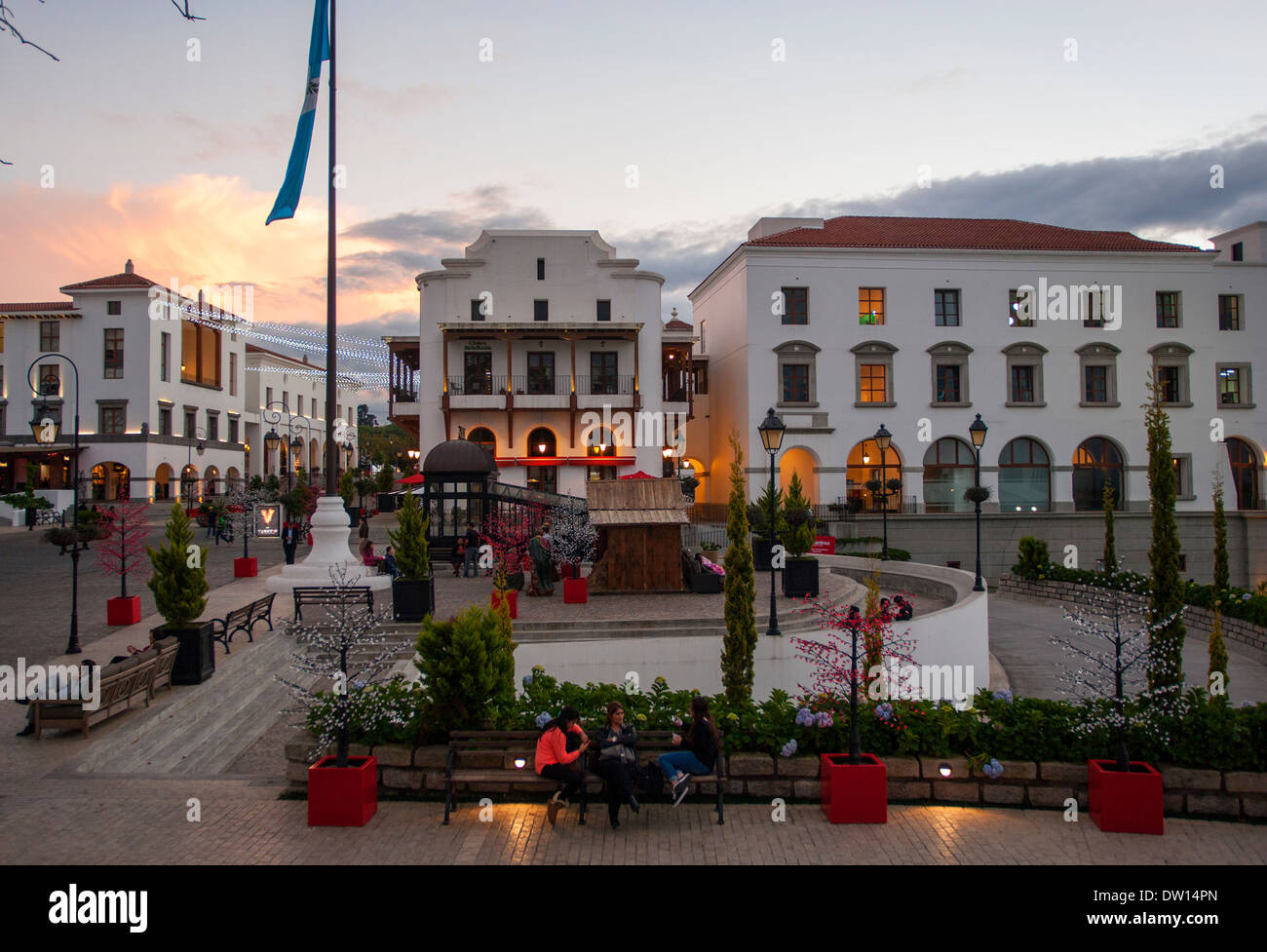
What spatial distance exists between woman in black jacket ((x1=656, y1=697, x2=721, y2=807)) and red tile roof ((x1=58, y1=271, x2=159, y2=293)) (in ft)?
182

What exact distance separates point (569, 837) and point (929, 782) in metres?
3.79

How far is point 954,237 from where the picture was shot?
4153cm

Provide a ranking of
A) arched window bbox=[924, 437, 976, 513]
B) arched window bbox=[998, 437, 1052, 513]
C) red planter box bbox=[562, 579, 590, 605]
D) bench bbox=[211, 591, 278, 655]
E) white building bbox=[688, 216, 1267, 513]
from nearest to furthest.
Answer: bench bbox=[211, 591, 278, 655] < red planter box bbox=[562, 579, 590, 605] < white building bbox=[688, 216, 1267, 513] < arched window bbox=[924, 437, 976, 513] < arched window bbox=[998, 437, 1052, 513]

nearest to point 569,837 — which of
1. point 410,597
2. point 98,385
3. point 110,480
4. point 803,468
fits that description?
point 410,597

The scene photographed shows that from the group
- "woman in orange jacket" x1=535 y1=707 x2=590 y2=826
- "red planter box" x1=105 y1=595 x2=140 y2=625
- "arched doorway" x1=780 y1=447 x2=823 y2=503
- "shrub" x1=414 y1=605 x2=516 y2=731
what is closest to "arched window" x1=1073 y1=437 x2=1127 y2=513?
"arched doorway" x1=780 y1=447 x2=823 y2=503

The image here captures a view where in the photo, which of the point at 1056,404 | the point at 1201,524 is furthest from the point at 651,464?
the point at 1201,524

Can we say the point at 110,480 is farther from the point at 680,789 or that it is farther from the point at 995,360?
the point at 680,789

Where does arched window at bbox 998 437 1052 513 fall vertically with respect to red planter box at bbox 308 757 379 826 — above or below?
above

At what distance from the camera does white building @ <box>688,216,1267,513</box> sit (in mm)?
39281

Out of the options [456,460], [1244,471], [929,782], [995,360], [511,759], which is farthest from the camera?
[1244,471]

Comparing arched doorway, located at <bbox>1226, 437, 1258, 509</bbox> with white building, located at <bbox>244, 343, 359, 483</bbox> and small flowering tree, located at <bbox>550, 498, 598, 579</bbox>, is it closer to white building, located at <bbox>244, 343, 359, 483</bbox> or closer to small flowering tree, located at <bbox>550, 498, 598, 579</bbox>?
small flowering tree, located at <bbox>550, 498, 598, 579</bbox>

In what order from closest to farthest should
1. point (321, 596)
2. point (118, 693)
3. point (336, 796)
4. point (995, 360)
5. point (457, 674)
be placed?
point (336, 796) → point (457, 674) → point (118, 693) → point (321, 596) → point (995, 360)

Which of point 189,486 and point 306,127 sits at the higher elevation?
point 306,127

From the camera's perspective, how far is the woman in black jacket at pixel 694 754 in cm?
791
